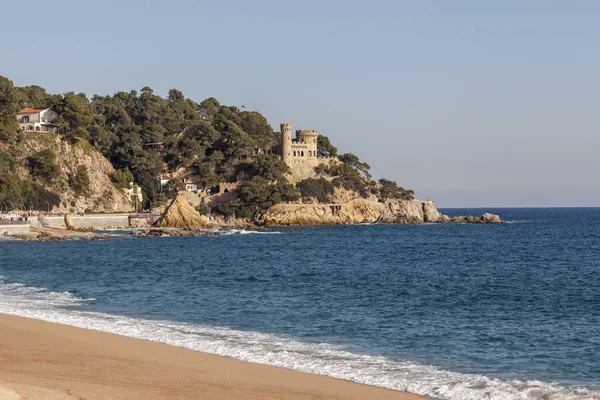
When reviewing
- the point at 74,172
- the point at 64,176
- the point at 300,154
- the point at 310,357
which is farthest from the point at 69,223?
the point at 310,357

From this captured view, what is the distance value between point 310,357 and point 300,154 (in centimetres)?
10245

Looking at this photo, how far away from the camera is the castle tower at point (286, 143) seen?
389 ft

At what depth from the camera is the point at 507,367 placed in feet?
57.6

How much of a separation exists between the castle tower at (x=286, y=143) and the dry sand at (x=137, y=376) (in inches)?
3896

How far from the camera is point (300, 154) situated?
120250 millimetres

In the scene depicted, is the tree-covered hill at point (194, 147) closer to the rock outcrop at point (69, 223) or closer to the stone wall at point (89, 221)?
the stone wall at point (89, 221)

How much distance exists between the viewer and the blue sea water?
57.1ft

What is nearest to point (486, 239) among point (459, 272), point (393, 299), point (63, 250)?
point (459, 272)

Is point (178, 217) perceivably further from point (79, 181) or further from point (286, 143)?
point (286, 143)

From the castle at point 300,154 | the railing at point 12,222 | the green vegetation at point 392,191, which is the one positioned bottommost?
the railing at point 12,222

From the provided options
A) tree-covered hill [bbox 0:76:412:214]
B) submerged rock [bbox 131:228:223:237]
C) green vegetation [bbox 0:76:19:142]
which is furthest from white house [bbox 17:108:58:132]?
submerged rock [bbox 131:228:223:237]

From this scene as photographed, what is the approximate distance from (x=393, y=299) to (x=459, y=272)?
1330cm

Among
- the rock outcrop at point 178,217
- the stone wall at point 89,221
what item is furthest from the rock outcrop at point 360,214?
the stone wall at point 89,221

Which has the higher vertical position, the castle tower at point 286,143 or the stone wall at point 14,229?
the castle tower at point 286,143
